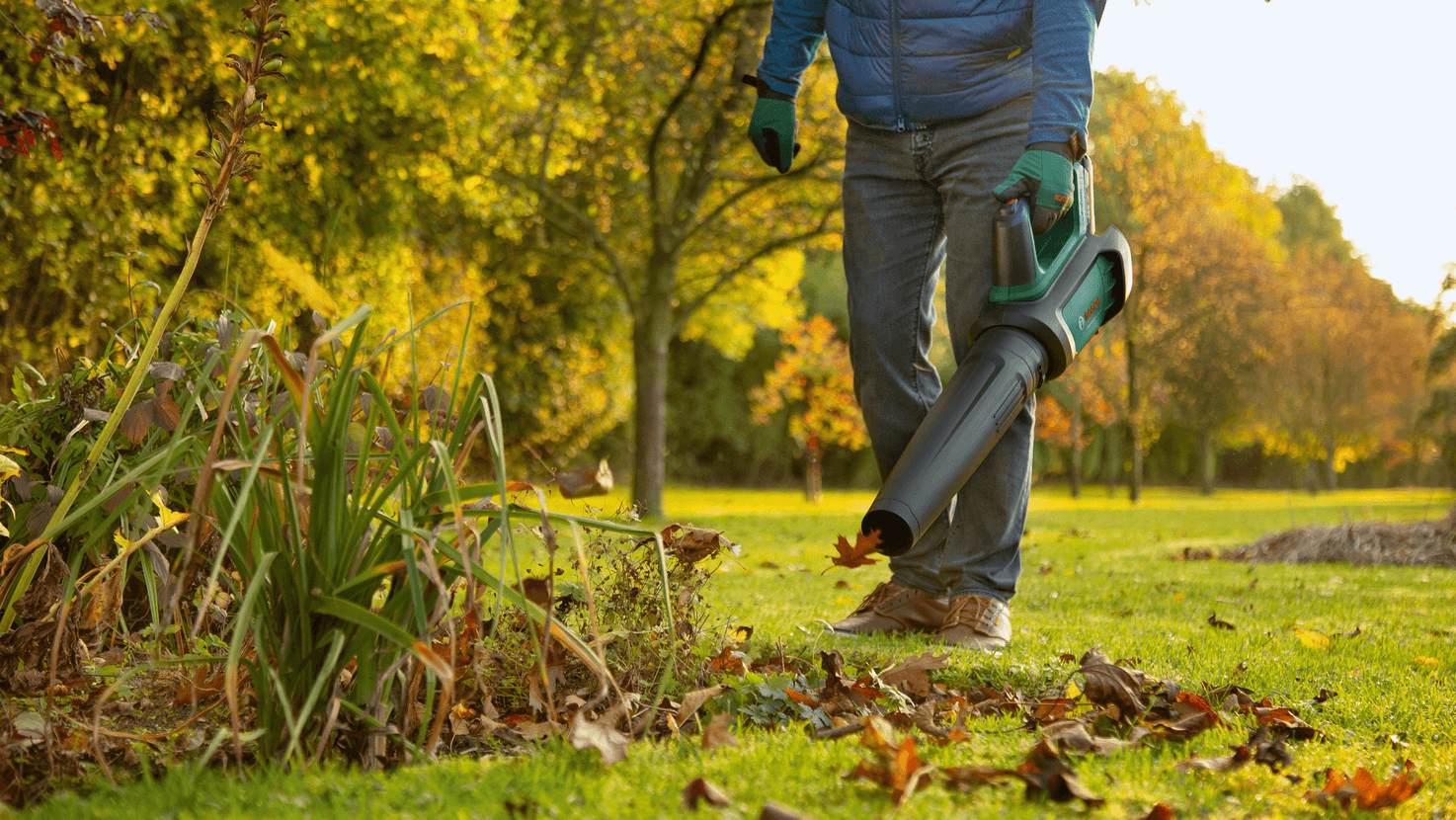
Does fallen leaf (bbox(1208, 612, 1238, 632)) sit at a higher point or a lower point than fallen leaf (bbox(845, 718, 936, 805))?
lower

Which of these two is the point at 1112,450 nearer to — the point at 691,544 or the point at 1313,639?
the point at 1313,639

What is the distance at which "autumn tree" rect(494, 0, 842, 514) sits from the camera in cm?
957

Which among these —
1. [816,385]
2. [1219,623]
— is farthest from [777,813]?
[816,385]

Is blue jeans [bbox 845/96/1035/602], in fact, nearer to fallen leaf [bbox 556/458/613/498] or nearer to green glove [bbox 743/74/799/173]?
green glove [bbox 743/74/799/173]

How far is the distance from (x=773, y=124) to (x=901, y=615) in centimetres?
140

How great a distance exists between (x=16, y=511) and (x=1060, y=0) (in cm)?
254

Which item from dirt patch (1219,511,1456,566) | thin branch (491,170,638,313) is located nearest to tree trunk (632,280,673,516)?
thin branch (491,170,638,313)

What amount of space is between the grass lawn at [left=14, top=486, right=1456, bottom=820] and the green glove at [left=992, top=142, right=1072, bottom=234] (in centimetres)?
105

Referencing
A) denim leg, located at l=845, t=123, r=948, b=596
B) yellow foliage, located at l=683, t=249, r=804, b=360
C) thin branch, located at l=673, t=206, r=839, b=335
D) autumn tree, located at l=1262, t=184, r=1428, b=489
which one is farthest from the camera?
autumn tree, located at l=1262, t=184, r=1428, b=489

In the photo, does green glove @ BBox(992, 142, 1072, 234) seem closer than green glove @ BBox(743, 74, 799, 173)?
Yes

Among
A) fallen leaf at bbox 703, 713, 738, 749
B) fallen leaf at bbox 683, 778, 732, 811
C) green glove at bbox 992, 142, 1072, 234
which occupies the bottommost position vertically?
fallen leaf at bbox 703, 713, 738, 749

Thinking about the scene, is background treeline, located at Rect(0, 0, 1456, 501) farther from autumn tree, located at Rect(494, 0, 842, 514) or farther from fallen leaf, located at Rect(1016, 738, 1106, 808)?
fallen leaf, located at Rect(1016, 738, 1106, 808)

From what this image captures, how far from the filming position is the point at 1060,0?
7.79 feet

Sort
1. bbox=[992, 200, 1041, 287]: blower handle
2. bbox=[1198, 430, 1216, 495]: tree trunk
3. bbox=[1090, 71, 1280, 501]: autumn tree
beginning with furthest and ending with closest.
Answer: bbox=[1198, 430, 1216, 495]: tree trunk < bbox=[1090, 71, 1280, 501]: autumn tree < bbox=[992, 200, 1041, 287]: blower handle
